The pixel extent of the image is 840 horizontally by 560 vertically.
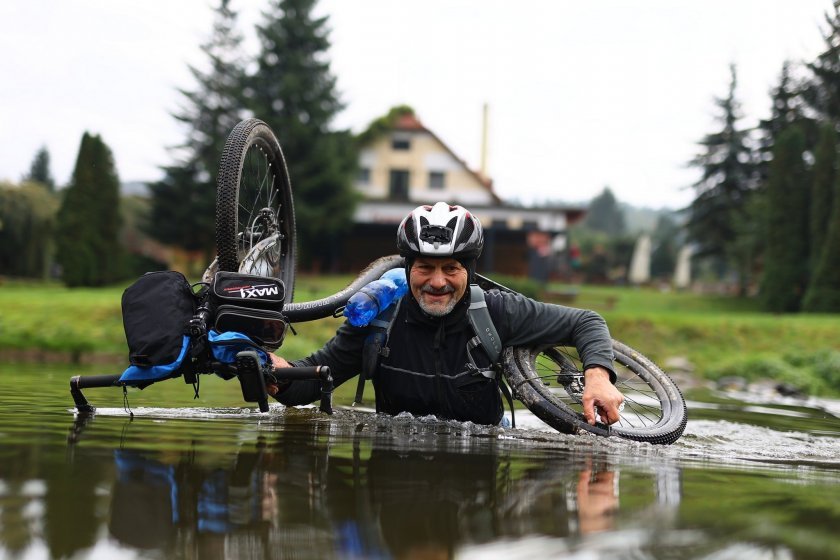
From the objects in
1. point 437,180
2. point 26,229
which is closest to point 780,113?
point 437,180

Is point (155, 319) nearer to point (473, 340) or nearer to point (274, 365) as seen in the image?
point (274, 365)

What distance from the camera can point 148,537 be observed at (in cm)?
215

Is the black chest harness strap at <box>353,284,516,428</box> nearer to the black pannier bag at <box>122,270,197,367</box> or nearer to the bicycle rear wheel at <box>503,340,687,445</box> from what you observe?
the bicycle rear wheel at <box>503,340,687,445</box>

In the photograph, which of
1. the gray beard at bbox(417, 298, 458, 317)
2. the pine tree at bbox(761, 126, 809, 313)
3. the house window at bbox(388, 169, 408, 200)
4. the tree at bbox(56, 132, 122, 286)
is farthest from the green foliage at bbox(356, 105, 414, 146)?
the gray beard at bbox(417, 298, 458, 317)

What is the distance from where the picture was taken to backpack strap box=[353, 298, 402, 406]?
16.2 feet

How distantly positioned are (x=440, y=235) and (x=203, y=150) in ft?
132

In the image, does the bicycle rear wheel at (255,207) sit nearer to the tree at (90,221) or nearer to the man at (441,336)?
the man at (441,336)

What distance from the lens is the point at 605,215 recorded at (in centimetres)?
15138

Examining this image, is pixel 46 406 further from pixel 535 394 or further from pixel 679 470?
pixel 679 470

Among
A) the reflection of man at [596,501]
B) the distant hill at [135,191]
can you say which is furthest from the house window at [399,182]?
the reflection of man at [596,501]

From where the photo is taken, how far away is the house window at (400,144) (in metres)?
46.8

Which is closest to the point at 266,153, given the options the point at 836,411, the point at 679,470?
the point at 679,470

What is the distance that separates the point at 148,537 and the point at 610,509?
53.0 inches

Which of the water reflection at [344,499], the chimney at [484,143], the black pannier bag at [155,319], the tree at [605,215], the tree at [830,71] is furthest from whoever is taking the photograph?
the tree at [605,215]
